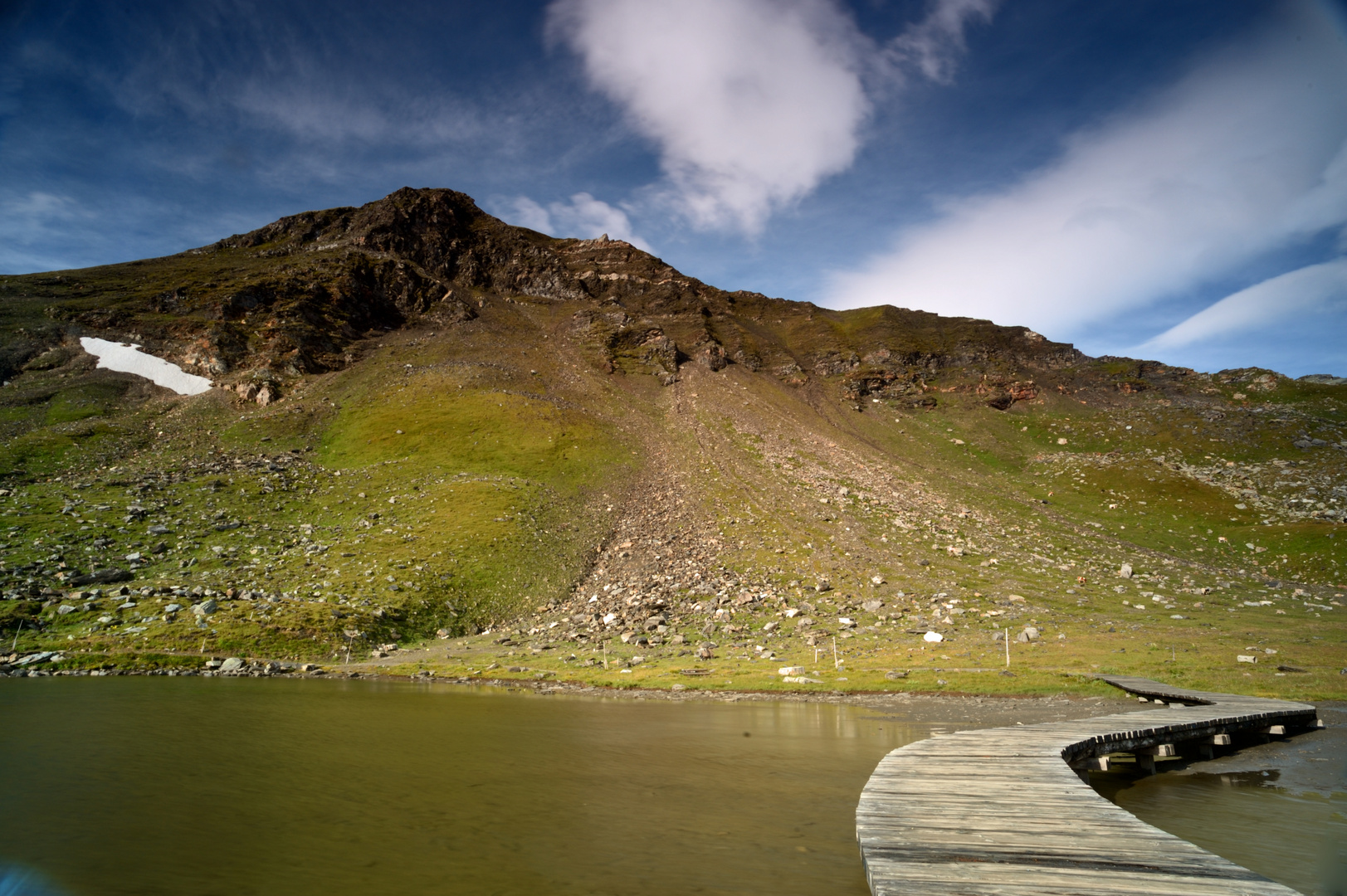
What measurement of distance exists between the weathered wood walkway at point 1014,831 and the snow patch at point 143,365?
308ft

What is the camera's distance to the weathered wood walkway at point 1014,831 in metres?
7.21

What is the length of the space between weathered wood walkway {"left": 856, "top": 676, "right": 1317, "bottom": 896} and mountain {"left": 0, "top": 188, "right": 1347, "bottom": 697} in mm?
17488

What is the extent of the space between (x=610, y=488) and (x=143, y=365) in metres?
66.8

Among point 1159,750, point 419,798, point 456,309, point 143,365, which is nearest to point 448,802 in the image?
point 419,798

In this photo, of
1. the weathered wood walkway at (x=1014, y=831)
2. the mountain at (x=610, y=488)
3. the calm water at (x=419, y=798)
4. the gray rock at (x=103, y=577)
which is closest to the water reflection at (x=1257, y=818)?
the weathered wood walkway at (x=1014, y=831)

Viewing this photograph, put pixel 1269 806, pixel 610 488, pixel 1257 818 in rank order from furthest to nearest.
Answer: pixel 610 488 → pixel 1269 806 → pixel 1257 818

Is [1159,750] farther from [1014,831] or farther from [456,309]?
[456,309]

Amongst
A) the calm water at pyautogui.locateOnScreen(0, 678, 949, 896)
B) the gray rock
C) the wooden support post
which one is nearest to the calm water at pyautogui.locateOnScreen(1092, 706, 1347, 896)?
the wooden support post

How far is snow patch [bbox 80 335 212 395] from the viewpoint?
260 feet

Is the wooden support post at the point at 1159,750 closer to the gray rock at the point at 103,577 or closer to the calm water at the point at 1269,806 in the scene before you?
the calm water at the point at 1269,806

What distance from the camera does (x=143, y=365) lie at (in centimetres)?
8150

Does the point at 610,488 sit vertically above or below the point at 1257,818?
above

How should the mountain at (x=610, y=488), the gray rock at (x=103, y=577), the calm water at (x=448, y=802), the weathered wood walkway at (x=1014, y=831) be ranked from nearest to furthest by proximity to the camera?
the weathered wood walkway at (x=1014, y=831) < the calm water at (x=448, y=802) < the mountain at (x=610, y=488) < the gray rock at (x=103, y=577)

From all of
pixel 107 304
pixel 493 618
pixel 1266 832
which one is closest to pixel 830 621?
pixel 493 618
